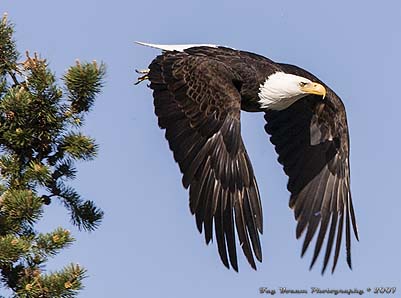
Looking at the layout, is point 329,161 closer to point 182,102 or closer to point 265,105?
point 265,105

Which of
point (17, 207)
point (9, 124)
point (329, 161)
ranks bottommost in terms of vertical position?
point (17, 207)

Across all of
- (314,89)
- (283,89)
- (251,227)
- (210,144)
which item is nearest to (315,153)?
(314,89)

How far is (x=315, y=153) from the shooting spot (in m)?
7.42

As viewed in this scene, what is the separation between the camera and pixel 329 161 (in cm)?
736

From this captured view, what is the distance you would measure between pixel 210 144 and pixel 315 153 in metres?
1.59

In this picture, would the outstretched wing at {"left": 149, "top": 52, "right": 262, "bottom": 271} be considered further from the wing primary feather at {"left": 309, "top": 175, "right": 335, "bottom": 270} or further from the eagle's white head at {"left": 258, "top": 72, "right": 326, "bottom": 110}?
the wing primary feather at {"left": 309, "top": 175, "right": 335, "bottom": 270}

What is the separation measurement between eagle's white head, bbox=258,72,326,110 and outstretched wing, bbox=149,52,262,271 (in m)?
0.40

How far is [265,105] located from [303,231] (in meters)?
0.97

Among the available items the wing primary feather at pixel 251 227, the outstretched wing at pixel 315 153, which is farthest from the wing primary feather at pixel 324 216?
the wing primary feather at pixel 251 227

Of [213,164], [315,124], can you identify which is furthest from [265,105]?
[213,164]

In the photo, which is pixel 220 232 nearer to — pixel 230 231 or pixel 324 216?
pixel 230 231

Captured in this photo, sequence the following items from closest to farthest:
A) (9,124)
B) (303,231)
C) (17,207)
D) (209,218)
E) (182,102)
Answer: (17,207) → (9,124) → (209,218) → (182,102) → (303,231)

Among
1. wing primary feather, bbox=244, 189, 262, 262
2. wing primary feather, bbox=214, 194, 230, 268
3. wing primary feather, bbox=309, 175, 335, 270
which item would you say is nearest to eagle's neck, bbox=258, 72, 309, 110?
wing primary feather, bbox=309, 175, 335, 270

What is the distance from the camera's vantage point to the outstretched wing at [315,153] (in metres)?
7.06
